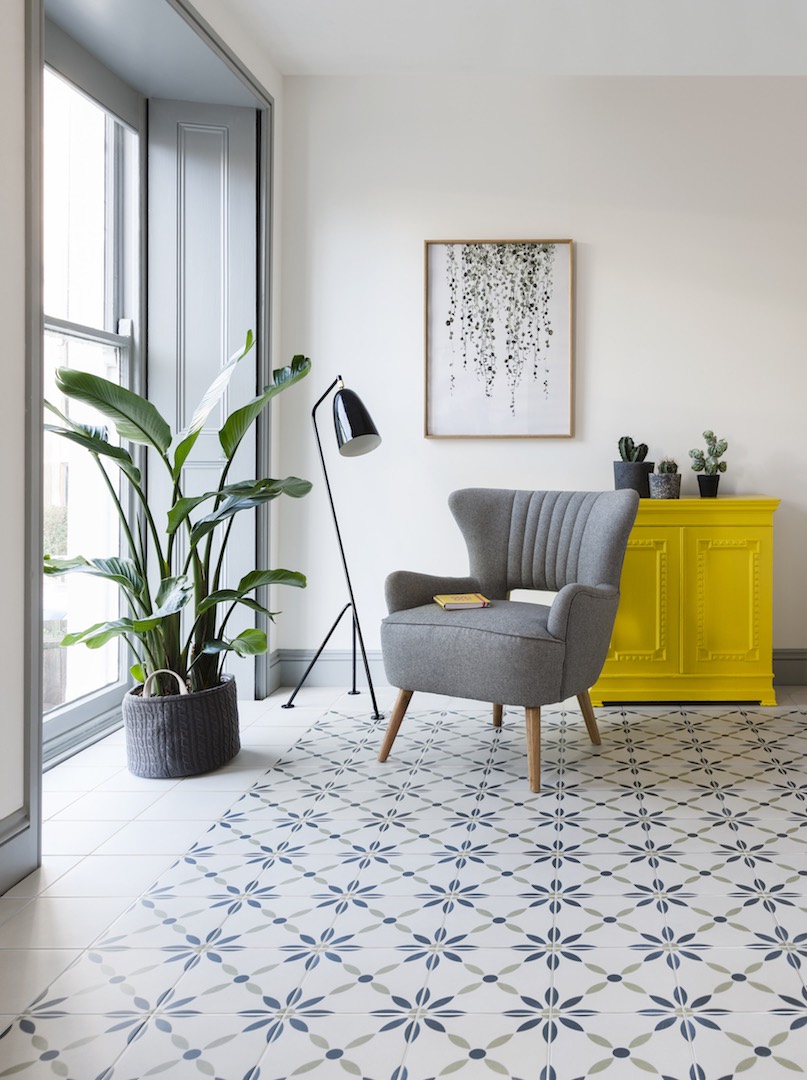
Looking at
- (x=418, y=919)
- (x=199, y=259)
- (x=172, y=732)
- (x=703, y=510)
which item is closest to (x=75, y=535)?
(x=172, y=732)

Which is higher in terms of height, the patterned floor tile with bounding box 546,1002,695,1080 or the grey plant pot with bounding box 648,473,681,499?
the grey plant pot with bounding box 648,473,681,499

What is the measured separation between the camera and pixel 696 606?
3.95 metres

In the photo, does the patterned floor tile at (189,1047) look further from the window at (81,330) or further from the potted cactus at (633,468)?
the potted cactus at (633,468)

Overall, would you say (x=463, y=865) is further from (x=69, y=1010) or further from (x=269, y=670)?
(x=269, y=670)

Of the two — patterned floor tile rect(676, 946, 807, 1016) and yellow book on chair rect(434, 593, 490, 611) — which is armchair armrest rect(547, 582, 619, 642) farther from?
patterned floor tile rect(676, 946, 807, 1016)

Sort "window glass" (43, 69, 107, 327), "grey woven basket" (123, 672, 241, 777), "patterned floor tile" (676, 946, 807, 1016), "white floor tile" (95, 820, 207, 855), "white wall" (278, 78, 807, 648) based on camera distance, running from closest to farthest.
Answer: "patterned floor tile" (676, 946, 807, 1016), "white floor tile" (95, 820, 207, 855), "grey woven basket" (123, 672, 241, 777), "window glass" (43, 69, 107, 327), "white wall" (278, 78, 807, 648)

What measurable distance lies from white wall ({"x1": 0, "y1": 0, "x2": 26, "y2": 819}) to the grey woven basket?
0.76m

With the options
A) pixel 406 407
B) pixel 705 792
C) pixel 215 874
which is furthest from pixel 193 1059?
pixel 406 407

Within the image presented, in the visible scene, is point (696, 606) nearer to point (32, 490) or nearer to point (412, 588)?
point (412, 588)

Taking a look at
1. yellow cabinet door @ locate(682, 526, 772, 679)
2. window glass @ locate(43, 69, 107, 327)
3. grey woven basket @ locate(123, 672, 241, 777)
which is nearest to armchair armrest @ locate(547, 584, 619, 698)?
yellow cabinet door @ locate(682, 526, 772, 679)

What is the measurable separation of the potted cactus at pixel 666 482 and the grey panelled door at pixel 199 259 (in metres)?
1.70

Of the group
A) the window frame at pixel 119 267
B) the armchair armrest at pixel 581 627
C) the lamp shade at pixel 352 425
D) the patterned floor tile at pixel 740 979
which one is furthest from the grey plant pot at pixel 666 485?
the patterned floor tile at pixel 740 979

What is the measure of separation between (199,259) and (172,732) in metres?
2.05

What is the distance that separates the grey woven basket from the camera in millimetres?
3051
